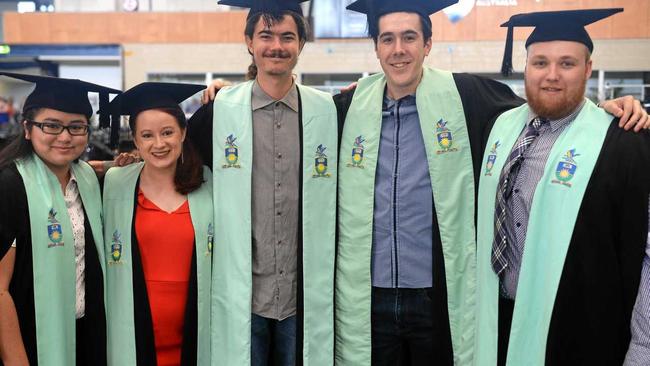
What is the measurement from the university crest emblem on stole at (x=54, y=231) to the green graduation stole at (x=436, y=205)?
1201 mm

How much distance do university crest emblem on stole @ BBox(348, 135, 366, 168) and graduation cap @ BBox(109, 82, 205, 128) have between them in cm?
80

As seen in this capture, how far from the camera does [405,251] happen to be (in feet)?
7.98

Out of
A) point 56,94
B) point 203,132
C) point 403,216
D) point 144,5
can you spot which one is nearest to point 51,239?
point 56,94

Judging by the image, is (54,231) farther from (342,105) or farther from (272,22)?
(342,105)

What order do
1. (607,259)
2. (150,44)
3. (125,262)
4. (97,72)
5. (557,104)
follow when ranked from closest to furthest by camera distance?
(607,259)
(557,104)
(125,262)
(150,44)
(97,72)

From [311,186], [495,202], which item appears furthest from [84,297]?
[495,202]

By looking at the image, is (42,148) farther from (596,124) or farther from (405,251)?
(596,124)

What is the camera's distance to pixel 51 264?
2164 mm

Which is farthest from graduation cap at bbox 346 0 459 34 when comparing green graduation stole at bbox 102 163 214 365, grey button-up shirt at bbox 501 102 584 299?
green graduation stole at bbox 102 163 214 365

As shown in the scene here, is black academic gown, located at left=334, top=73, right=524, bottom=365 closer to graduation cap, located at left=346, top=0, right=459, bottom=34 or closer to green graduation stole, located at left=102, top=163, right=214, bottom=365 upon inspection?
graduation cap, located at left=346, top=0, right=459, bottom=34

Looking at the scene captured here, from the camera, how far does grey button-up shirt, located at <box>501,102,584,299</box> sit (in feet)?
6.70

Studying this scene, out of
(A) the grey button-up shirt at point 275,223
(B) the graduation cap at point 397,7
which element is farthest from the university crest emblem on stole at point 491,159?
(A) the grey button-up shirt at point 275,223

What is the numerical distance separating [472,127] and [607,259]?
2.81ft

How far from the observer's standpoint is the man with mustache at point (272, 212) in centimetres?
247
